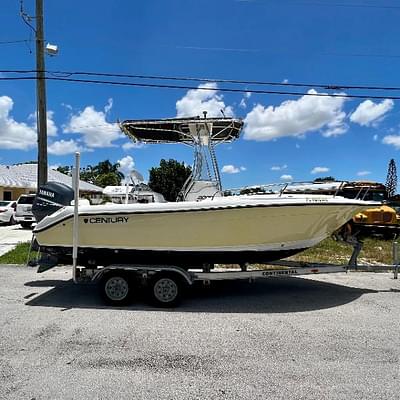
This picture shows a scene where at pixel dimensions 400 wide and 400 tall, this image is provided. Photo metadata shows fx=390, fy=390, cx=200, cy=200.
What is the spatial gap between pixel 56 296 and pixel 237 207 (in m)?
3.43

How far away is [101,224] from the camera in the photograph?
615cm

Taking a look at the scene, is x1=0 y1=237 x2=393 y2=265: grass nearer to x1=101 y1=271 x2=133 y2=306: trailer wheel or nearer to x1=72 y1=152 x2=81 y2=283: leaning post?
x1=72 y1=152 x2=81 y2=283: leaning post

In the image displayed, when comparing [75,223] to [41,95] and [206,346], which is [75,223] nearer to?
[206,346]

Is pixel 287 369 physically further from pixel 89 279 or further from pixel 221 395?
pixel 89 279

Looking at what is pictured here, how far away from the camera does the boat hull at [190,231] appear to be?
605cm

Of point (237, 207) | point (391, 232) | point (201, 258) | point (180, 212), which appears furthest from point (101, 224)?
point (391, 232)

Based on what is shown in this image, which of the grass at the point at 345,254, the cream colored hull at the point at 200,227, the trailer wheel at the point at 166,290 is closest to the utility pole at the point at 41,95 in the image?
the cream colored hull at the point at 200,227

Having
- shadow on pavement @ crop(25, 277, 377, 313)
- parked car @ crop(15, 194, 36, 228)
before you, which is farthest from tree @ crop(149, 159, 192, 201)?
shadow on pavement @ crop(25, 277, 377, 313)

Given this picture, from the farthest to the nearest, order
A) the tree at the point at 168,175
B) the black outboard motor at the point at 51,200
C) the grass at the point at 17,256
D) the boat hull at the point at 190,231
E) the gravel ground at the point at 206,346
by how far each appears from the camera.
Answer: the tree at the point at 168,175, the grass at the point at 17,256, the black outboard motor at the point at 51,200, the boat hull at the point at 190,231, the gravel ground at the point at 206,346

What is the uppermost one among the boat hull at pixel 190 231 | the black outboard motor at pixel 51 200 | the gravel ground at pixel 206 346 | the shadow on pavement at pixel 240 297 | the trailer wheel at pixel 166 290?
the black outboard motor at pixel 51 200

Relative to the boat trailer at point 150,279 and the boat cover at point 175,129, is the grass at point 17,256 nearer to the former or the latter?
the boat cover at point 175,129

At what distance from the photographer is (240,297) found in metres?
6.59

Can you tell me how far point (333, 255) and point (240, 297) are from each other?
533 centimetres

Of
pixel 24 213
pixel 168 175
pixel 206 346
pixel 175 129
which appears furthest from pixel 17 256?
pixel 168 175
